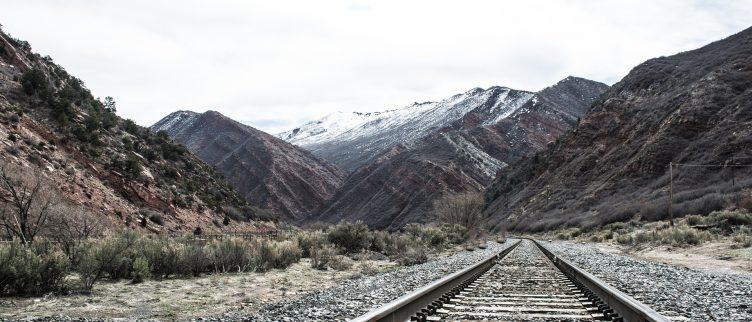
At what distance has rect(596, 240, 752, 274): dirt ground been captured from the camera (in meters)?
14.6

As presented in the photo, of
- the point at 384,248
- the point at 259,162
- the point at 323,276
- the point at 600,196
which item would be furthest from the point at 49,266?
the point at 259,162

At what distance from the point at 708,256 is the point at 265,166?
9890 cm

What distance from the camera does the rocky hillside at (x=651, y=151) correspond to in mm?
44031

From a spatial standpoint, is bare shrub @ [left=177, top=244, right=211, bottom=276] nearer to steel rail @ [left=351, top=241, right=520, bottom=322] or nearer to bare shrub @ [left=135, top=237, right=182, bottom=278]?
bare shrub @ [left=135, top=237, right=182, bottom=278]

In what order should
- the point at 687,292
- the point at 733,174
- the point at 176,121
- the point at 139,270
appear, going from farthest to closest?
the point at 176,121
the point at 733,174
the point at 139,270
the point at 687,292

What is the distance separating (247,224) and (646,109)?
4747cm

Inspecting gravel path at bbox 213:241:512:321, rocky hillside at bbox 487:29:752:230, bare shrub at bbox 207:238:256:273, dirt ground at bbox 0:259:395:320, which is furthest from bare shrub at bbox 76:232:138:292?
rocky hillside at bbox 487:29:752:230

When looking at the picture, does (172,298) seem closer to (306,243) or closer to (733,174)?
(306,243)

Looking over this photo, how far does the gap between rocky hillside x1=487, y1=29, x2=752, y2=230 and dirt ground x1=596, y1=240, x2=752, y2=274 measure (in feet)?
42.9

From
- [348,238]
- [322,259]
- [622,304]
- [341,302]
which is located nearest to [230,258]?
[322,259]

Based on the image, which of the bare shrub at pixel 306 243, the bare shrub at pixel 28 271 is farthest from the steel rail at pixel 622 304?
the bare shrub at pixel 306 243

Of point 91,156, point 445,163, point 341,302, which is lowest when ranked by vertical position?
point 341,302

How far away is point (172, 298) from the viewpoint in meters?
8.96

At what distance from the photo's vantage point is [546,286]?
367 inches
